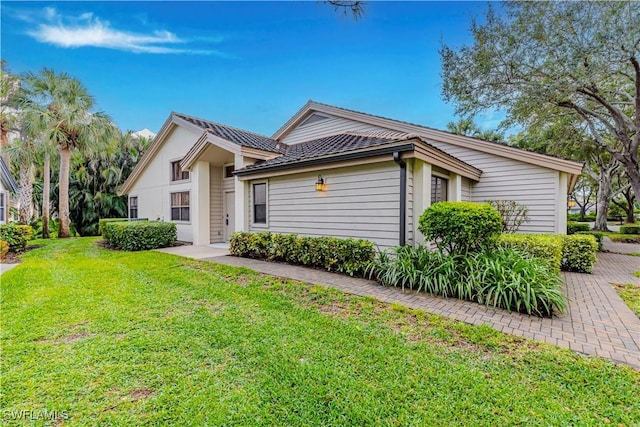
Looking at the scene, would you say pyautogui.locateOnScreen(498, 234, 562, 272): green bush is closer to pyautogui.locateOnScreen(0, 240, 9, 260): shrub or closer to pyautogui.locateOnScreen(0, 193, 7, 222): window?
pyautogui.locateOnScreen(0, 240, 9, 260): shrub

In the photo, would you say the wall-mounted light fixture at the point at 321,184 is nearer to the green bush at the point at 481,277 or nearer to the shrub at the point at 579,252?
the green bush at the point at 481,277

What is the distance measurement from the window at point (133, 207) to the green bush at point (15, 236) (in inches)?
235

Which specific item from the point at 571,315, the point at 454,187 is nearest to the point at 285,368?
the point at 571,315

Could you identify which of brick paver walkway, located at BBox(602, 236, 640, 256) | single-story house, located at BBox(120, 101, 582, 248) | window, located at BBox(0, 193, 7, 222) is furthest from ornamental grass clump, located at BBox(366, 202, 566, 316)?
window, located at BBox(0, 193, 7, 222)

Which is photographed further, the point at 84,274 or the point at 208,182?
the point at 208,182

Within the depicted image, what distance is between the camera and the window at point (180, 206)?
13.2m

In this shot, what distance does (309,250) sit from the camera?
7.32 meters

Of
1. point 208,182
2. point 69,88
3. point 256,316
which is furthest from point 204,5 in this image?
point 69,88

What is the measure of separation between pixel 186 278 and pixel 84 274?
8.59 feet

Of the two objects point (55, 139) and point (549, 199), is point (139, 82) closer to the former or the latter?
point (55, 139)

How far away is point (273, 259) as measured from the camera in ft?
27.1

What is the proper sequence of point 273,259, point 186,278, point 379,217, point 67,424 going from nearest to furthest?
point 67,424
point 186,278
point 379,217
point 273,259

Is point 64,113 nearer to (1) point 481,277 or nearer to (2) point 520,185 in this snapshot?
(1) point 481,277

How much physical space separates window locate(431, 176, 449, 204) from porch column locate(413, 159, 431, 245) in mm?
1219
